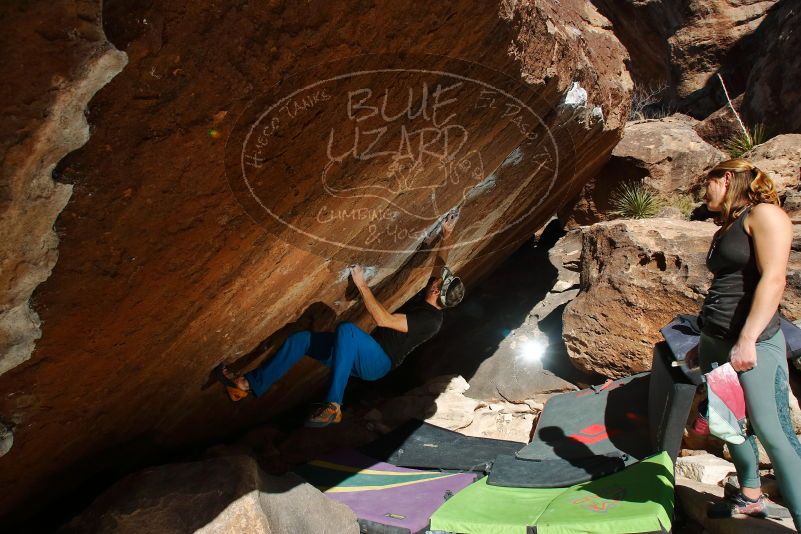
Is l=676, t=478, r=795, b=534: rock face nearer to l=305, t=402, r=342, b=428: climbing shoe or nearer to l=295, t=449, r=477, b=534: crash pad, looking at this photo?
l=295, t=449, r=477, b=534: crash pad

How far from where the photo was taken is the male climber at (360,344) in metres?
3.35

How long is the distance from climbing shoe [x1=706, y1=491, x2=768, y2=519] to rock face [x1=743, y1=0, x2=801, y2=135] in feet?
22.8

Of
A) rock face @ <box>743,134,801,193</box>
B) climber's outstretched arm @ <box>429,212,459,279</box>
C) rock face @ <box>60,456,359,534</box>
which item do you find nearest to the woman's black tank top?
climber's outstretched arm @ <box>429,212,459,279</box>

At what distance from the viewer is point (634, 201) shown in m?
6.83

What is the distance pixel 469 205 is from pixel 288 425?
266 centimetres

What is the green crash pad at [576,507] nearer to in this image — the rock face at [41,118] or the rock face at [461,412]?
the rock face at [461,412]

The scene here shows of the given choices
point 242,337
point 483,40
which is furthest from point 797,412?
point 242,337

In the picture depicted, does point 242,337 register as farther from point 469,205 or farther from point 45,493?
point 469,205

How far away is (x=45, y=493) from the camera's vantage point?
127 inches

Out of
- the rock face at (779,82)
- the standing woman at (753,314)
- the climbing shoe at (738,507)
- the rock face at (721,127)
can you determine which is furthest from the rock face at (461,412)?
the rock face at (721,127)

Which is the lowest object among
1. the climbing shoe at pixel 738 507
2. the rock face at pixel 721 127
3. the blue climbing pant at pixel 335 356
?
the blue climbing pant at pixel 335 356

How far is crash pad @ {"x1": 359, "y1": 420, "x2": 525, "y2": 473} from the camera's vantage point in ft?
13.1

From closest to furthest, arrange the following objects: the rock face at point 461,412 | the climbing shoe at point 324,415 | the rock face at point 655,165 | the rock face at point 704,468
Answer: the climbing shoe at point 324,415 < the rock face at point 704,468 < the rock face at point 461,412 < the rock face at point 655,165

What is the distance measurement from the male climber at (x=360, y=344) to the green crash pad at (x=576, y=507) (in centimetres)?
88
